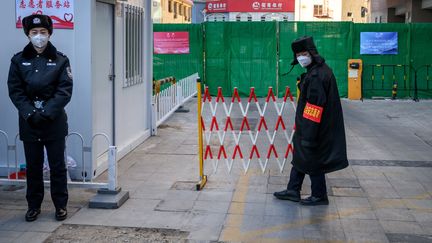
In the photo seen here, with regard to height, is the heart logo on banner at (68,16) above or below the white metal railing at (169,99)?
above

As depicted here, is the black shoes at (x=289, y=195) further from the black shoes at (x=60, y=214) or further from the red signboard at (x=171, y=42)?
the red signboard at (x=171, y=42)

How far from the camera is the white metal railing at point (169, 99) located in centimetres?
1244

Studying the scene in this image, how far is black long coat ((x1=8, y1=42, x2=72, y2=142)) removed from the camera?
615 centimetres

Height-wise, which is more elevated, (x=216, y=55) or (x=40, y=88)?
(x=216, y=55)

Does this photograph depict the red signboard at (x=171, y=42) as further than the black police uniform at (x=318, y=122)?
Yes

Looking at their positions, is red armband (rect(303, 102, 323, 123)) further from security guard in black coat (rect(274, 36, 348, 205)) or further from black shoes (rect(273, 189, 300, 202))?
black shoes (rect(273, 189, 300, 202))

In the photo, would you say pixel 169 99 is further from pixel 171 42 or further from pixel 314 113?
pixel 314 113

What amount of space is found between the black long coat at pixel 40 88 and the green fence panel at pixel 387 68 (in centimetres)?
1418

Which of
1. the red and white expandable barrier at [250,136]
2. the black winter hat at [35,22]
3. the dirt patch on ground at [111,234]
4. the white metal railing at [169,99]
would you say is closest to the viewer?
the dirt patch on ground at [111,234]

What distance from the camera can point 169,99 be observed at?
45.8 feet

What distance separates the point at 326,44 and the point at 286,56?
132 cm

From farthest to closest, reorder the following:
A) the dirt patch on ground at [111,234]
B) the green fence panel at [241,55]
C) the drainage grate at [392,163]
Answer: the green fence panel at [241,55] < the drainage grate at [392,163] < the dirt patch on ground at [111,234]

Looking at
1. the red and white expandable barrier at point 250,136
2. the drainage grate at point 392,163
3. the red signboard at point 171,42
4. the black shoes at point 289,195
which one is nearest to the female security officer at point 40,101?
the red and white expandable barrier at point 250,136

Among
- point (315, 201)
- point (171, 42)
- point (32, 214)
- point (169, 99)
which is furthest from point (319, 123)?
point (171, 42)
